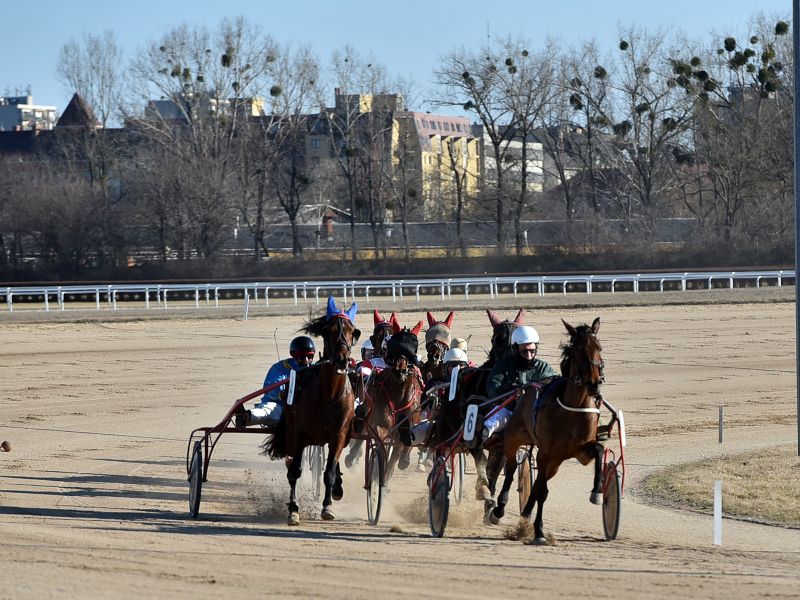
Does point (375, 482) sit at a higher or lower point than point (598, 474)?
lower

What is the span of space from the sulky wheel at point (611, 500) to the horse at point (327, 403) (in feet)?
7.20

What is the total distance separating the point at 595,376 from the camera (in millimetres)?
8539

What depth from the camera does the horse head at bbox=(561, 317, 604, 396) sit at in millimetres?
8547

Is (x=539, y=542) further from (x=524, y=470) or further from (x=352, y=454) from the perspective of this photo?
(x=352, y=454)

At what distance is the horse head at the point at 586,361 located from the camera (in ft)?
28.0

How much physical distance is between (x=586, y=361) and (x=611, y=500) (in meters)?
1.12

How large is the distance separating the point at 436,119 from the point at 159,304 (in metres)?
69.9

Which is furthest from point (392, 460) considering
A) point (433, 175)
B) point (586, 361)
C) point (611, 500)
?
point (433, 175)

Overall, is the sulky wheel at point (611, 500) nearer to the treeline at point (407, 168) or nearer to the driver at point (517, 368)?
the driver at point (517, 368)

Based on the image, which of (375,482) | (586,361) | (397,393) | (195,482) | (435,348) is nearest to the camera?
(586,361)

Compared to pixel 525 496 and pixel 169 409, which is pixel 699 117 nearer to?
pixel 169 409

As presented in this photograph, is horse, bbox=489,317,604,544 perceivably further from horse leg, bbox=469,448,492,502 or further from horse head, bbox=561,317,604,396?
horse leg, bbox=469,448,492,502

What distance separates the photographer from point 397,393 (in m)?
11.5

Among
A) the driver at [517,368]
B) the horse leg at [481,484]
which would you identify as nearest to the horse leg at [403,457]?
the horse leg at [481,484]
